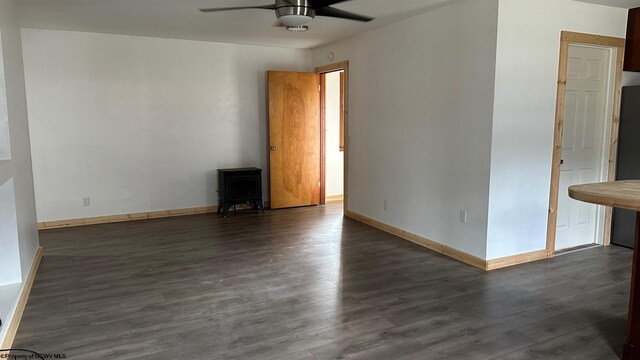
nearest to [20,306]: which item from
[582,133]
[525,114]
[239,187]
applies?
[239,187]

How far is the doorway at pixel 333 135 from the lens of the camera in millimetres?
7148

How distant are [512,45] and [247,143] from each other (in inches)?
155

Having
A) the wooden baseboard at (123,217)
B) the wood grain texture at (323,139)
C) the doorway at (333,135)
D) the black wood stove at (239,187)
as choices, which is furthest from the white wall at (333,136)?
the wooden baseboard at (123,217)

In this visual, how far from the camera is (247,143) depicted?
6516 millimetres

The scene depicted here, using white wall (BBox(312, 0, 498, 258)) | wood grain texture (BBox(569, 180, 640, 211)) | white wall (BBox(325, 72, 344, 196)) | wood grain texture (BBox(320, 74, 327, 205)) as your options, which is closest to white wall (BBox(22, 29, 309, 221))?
wood grain texture (BBox(320, 74, 327, 205))

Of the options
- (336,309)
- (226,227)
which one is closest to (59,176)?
(226,227)

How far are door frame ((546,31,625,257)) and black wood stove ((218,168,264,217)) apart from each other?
12.2 ft

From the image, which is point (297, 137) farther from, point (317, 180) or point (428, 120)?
point (428, 120)

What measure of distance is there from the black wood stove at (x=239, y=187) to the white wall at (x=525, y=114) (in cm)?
342

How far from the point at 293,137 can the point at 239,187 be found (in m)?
1.08

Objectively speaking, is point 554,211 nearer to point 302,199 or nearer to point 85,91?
point 302,199

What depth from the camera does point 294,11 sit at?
342cm

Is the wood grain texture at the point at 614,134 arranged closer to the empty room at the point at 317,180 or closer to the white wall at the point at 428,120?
the empty room at the point at 317,180

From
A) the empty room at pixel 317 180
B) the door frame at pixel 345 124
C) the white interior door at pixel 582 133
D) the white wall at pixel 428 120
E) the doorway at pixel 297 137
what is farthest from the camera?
the doorway at pixel 297 137
